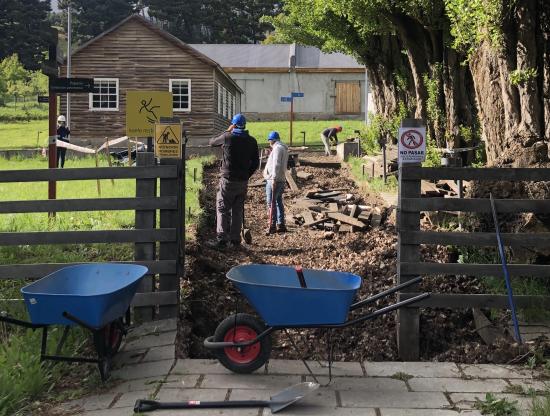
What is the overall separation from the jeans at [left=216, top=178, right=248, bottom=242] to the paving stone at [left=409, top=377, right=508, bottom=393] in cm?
548

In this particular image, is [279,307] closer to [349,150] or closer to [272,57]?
[349,150]

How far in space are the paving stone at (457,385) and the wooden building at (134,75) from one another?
Result: 28354 mm

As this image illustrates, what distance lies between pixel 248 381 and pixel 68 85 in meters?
6.49

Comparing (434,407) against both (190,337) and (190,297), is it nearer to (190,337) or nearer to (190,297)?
(190,337)

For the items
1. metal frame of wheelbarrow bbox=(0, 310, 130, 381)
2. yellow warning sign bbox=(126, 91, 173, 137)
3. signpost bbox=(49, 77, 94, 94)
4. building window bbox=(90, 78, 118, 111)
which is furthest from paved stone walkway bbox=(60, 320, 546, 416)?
building window bbox=(90, 78, 118, 111)

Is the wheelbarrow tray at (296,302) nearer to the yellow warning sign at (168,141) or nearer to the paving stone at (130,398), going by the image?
the paving stone at (130,398)

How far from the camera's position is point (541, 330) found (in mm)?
5914

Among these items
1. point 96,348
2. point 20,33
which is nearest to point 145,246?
point 96,348

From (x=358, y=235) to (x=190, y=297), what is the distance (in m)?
4.28

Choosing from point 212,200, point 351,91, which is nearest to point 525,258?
point 212,200

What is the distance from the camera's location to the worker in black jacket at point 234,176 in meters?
9.99

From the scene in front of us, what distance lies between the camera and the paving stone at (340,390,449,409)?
4395 millimetres

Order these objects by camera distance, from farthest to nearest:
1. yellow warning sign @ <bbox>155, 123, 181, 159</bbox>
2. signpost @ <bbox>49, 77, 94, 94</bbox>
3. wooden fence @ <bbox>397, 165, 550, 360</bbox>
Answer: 1. signpost @ <bbox>49, 77, 94, 94</bbox>
2. yellow warning sign @ <bbox>155, 123, 181, 159</bbox>
3. wooden fence @ <bbox>397, 165, 550, 360</bbox>

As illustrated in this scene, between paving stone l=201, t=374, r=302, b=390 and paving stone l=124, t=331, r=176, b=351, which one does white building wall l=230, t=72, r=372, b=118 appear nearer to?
paving stone l=124, t=331, r=176, b=351
